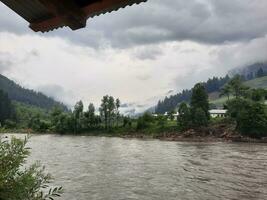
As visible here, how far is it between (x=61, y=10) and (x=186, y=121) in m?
130

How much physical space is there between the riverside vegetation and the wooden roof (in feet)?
326

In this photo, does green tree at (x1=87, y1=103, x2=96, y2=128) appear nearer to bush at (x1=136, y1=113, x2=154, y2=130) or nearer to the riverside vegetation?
the riverside vegetation

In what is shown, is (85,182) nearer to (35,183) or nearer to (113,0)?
(35,183)

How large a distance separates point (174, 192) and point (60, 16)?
3088cm

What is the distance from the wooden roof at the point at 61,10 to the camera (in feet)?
17.5

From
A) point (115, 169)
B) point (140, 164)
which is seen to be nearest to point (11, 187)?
point (115, 169)

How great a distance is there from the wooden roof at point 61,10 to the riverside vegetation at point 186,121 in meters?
99.3

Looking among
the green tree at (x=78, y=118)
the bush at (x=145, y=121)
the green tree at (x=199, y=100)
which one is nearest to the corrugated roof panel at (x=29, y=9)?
the green tree at (x=199, y=100)

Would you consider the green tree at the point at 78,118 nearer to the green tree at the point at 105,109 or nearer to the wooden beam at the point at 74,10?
the green tree at the point at 105,109

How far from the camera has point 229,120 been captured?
5276 inches

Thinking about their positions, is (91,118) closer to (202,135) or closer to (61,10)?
(202,135)

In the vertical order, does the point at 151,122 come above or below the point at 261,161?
above

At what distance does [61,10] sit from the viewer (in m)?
5.42

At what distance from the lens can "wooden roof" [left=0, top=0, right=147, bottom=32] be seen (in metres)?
5.34
